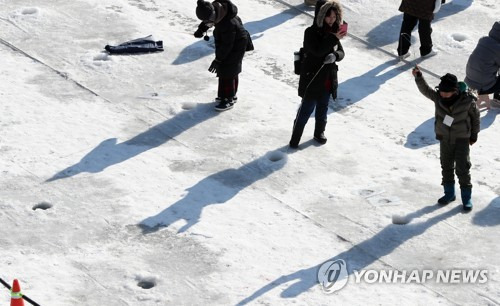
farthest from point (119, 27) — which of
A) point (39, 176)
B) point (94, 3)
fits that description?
point (39, 176)

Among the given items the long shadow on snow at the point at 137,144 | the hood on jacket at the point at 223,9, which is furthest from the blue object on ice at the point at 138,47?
Answer: the hood on jacket at the point at 223,9

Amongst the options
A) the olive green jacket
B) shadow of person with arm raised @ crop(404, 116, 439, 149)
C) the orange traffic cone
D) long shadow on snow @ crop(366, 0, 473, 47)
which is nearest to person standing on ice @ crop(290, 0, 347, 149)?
shadow of person with arm raised @ crop(404, 116, 439, 149)

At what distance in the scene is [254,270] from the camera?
31.9ft

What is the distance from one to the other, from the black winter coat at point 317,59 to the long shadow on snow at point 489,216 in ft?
7.34

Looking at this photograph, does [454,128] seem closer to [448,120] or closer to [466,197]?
[448,120]

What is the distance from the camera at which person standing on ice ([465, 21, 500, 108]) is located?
12.7m

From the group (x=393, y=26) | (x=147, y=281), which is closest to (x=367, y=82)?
(x=393, y=26)

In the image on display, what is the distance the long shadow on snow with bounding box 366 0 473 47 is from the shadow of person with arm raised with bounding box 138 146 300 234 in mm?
3737

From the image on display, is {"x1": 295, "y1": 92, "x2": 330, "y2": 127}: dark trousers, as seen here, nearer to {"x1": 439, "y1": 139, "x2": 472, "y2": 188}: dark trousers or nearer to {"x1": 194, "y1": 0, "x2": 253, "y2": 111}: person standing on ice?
{"x1": 194, "y1": 0, "x2": 253, "y2": 111}: person standing on ice

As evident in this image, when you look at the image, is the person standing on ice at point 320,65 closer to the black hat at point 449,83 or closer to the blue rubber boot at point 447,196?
the black hat at point 449,83

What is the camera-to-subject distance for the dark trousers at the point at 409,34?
14336mm

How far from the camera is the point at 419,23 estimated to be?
14.4 m

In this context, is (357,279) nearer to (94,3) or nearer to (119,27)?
(119,27)

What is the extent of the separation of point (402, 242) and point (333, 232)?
0.69 meters
